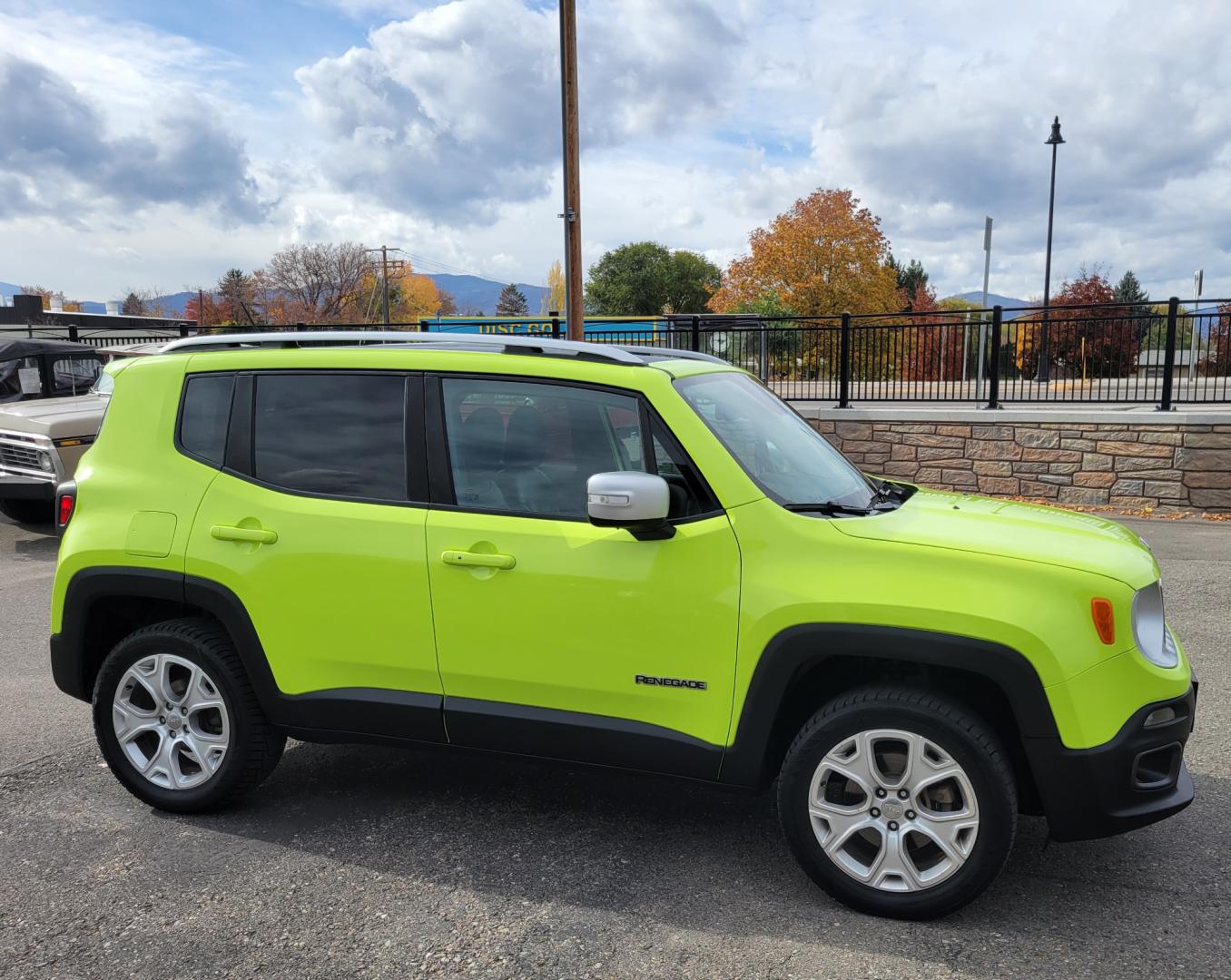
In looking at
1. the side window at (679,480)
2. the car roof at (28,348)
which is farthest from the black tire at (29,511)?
the side window at (679,480)

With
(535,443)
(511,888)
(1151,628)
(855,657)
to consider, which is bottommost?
(511,888)

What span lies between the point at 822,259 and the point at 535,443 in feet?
174

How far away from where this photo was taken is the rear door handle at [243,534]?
12.4ft

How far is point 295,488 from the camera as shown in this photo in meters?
3.84

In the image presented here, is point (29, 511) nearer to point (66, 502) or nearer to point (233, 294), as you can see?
point (66, 502)

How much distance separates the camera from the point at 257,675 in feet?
12.6

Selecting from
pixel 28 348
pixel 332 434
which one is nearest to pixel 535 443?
pixel 332 434

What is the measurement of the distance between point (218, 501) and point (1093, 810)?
321 centimetres

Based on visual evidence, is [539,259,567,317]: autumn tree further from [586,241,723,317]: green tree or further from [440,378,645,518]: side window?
[440,378,645,518]: side window

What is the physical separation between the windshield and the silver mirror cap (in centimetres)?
39

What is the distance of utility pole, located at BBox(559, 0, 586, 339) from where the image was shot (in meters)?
15.0

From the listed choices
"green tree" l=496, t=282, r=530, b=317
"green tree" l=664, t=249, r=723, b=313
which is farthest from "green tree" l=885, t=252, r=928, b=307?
"green tree" l=496, t=282, r=530, b=317

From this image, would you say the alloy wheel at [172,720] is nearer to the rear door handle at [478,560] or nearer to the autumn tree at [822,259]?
the rear door handle at [478,560]

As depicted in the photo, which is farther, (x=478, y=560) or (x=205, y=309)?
(x=205, y=309)
